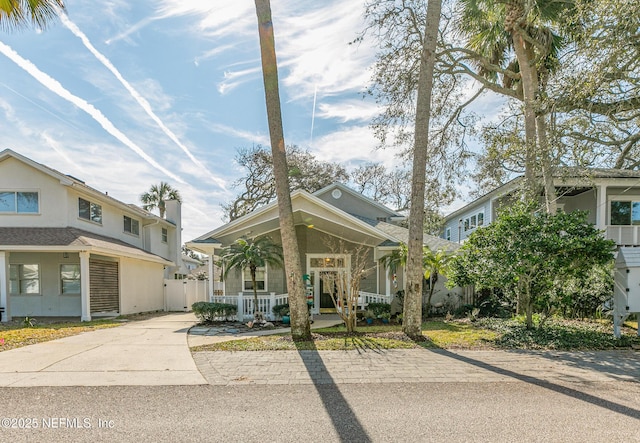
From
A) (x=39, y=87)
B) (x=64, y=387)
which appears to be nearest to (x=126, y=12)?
(x=39, y=87)

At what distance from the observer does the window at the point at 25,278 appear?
1486cm

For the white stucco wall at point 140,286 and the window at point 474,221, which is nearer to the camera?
the white stucco wall at point 140,286

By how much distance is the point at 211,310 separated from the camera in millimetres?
11641

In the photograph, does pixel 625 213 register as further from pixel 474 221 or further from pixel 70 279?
pixel 70 279

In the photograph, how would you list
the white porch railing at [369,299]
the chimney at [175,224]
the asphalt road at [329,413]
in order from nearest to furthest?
the asphalt road at [329,413] → the white porch railing at [369,299] → the chimney at [175,224]

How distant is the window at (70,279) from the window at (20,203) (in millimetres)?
2734

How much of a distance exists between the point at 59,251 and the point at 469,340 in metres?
14.8

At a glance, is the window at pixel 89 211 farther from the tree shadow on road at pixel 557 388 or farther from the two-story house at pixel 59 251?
the tree shadow on road at pixel 557 388

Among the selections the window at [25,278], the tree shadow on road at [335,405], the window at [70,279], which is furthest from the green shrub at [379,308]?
the window at [25,278]

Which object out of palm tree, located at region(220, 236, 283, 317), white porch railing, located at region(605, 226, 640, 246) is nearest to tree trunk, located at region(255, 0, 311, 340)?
palm tree, located at region(220, 236, 283, 317)

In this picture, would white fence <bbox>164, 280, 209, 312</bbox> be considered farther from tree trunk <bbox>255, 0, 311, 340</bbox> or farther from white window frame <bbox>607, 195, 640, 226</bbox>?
white window frame <bbox>607, 195, 640, 226</bbox>

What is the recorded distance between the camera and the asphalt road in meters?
3.53

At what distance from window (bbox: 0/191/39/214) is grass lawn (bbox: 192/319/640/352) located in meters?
11.6

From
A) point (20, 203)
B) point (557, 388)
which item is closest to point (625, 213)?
point (557, 388)
